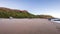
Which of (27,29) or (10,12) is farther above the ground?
(10,12)

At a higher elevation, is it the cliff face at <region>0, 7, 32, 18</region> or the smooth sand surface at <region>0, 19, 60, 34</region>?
the cliff face at <region>0, 7, 32, 18</region>

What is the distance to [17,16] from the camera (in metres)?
13.4

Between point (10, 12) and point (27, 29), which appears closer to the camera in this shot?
point (27, 29)

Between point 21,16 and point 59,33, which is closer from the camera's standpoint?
point 59,33

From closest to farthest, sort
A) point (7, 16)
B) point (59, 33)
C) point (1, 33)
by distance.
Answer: point (1, 33) → point (59, 33) → point (7, 16)

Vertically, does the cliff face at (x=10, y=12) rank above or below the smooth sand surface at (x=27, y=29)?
above

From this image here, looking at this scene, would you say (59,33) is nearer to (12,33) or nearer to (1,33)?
(12,33)

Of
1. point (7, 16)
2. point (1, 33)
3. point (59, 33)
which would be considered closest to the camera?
point (1, 33)

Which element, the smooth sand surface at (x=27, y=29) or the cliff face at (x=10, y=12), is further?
the cliff face at (x=10, y=12)

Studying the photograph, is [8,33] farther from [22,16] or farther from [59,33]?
[22,16]

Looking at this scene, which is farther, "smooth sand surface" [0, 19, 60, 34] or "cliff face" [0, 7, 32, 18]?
"cliff face" [0, 7, 32, 18]

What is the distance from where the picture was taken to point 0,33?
3838mm

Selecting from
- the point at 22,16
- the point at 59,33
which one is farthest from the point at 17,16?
the point at 59,33

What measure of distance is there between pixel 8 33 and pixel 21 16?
10235 millimetres
